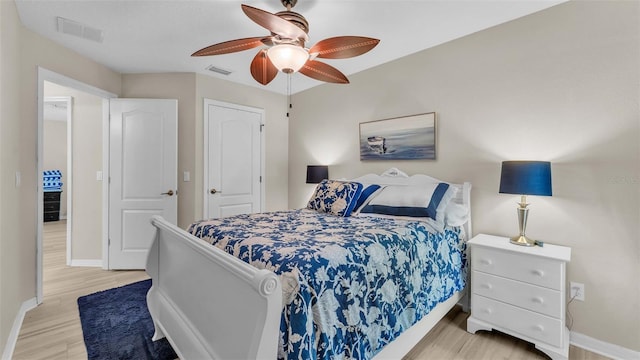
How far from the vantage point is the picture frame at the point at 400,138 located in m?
2.87

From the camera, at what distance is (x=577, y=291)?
80.7 inches

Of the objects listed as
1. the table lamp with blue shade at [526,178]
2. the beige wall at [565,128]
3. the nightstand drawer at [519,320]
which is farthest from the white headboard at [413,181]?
the nightstand drawer at [519,320]

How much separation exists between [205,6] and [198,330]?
224 cm

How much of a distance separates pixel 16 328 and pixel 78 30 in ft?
8.23

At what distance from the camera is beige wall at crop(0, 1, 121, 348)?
6.02 ft

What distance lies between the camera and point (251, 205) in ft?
13.6

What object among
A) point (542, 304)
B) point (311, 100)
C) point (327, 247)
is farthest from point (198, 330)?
point (311, 100)

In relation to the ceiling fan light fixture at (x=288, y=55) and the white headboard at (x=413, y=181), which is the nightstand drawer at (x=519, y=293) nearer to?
the white headboard at (x=413, y=181)

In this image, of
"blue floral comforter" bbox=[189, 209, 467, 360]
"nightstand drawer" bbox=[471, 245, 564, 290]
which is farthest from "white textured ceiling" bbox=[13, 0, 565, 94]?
"nightstand drawer" bbox=[471, 245, 564, 290]

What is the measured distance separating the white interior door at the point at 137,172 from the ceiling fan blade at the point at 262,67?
5.77 feet

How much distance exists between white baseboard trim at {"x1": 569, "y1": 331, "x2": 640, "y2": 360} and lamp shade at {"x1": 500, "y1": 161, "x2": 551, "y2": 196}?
1097 mm

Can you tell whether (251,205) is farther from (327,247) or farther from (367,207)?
(327,247)

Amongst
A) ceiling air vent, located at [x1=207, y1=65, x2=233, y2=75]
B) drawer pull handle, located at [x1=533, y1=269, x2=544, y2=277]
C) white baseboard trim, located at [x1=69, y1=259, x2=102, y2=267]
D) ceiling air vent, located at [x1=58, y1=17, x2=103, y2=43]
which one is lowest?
white baseboard trim, located at [x1=69, y1=259, x2=102, y2=267]

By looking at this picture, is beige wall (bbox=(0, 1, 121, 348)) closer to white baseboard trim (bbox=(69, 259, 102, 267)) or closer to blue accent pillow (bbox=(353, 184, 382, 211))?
white baseboard trim (bbox=(69, 259, 102, 267))
